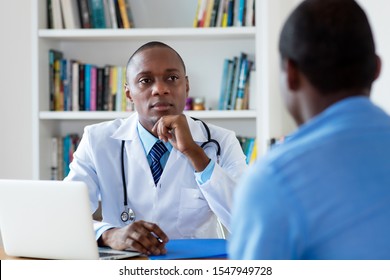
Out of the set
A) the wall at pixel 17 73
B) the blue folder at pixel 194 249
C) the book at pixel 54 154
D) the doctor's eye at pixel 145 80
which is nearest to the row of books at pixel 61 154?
the book at pixel 54 154

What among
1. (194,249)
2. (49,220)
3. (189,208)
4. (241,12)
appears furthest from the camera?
(241,12)

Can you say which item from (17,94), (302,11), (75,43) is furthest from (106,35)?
(302,11)

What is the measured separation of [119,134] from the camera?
6.95 feet

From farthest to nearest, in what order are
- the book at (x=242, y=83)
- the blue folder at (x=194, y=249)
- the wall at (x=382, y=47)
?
1. the book at (x=242, y=83)
2. the wall at (x=382, y=47)
3. the blue folder at (x=194, y=249)

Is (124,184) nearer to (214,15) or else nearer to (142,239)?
(142,239)

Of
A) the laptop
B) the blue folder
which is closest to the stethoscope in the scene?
the blue folder

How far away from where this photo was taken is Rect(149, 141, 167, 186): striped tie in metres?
2.06

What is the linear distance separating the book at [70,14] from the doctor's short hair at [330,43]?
2.61 m

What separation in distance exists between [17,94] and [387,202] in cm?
283

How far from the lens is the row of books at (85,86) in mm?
3285

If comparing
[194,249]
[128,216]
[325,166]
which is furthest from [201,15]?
[325,166]

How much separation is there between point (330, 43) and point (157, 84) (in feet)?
4.31

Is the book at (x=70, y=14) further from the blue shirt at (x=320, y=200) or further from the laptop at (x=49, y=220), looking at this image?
Result: the blue shirt at (x=320, y=200)

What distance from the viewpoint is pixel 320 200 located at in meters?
0.71
